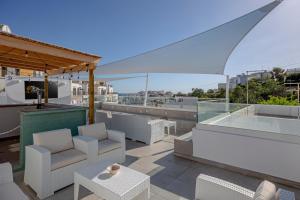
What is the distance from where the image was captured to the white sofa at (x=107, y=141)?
3.22 metres

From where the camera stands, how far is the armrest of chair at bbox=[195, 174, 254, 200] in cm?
155

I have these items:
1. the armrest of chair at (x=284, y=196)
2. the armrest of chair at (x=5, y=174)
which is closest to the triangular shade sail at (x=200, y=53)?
the armrest of chair at (x=284, y=196)

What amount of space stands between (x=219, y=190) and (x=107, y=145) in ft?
7.17

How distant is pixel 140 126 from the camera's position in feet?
16.1

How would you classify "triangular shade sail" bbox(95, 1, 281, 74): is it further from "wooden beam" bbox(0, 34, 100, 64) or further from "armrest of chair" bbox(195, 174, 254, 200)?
"armrest of chair" bbox(195, 174, 254, 200)

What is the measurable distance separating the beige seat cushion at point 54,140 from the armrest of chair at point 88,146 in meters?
0.15

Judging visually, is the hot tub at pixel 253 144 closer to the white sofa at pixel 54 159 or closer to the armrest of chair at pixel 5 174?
the white sofa at pixel 54 159

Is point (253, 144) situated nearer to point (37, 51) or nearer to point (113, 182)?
point (113, 182)

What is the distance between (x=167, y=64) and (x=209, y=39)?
171 cm

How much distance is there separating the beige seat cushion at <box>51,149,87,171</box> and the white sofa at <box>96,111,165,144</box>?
84.8 inches

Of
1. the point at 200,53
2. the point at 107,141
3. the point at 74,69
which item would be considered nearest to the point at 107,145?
the point at 107,141

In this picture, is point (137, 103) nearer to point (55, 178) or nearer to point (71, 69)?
point (71, 69)

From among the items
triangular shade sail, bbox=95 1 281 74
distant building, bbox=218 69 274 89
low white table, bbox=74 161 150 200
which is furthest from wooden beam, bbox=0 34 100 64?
distant building, bbox=218 69 274 89

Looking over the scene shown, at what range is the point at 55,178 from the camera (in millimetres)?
2424
